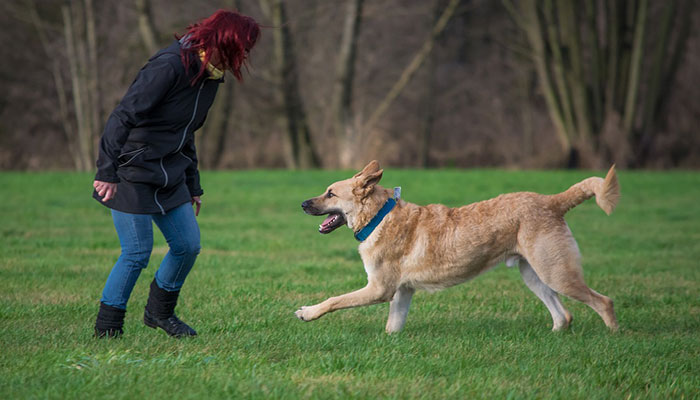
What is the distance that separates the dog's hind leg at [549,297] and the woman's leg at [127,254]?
2819mm

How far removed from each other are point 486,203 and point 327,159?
2302 cm

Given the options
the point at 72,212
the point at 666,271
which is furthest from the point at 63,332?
the point at 72,212

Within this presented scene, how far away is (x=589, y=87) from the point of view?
89.4 feet

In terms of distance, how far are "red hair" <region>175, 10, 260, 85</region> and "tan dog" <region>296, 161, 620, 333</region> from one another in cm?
151

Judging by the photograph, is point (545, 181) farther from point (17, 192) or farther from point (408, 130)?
point (408, 130)

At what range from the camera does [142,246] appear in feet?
17.2

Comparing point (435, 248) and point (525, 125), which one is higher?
point (435, 248)

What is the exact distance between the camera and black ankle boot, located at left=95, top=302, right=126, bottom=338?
209 inches

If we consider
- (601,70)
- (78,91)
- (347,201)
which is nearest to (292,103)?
(78,91)

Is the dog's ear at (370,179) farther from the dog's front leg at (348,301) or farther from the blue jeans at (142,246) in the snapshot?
the blue jeans at (142,246)

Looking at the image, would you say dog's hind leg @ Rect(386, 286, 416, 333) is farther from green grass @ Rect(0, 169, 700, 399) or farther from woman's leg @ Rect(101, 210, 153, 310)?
woman's leg @ Rect(101, 210, 153, 310)

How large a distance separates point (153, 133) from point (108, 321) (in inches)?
50.8

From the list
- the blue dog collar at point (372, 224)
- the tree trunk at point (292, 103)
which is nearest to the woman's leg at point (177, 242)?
the blue dog collar at point (372, 224)

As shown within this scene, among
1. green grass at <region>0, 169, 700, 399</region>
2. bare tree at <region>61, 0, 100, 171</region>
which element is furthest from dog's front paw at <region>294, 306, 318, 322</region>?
bare tree at <region>61, 0, 100, 171</region>
